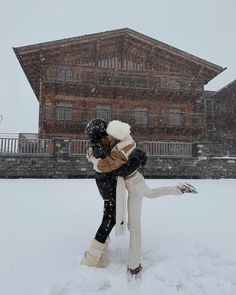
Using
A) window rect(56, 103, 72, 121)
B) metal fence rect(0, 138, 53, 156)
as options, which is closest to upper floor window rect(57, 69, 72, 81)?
window rect(56, 103, 72, 121)

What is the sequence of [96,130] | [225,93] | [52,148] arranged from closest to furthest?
1. [96,130]
2. [52,148]
3. [225,93]

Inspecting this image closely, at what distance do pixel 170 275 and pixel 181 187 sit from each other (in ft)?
3.14

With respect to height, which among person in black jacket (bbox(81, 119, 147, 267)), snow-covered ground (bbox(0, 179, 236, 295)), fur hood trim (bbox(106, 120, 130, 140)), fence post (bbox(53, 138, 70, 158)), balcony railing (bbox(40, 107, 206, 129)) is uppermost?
balcony railing (bbox(40, 107, 206, 129))

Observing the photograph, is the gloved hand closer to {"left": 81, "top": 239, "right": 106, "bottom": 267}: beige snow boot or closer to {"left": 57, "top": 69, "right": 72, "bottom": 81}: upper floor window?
{"left": 81, "top": 239, "right": 106, "bottom": 267}: beige snow boot

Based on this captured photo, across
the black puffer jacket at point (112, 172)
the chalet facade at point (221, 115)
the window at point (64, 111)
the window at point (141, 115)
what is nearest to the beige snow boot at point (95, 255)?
the black puffer jacket at point (112, 172)

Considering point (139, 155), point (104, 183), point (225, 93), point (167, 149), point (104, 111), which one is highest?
point (225, 93)

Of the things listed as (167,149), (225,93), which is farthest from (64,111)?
(225,93)

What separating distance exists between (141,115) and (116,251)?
58.1 ft

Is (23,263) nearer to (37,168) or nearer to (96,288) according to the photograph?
(96,288)

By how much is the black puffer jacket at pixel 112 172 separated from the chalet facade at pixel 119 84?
16.1 metres

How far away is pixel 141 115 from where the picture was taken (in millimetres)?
21203

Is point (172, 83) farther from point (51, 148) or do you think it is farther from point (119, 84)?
point (51, 148)

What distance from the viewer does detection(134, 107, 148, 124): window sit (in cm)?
2112

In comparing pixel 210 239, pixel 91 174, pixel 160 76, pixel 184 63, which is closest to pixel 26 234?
pixel 210 239
